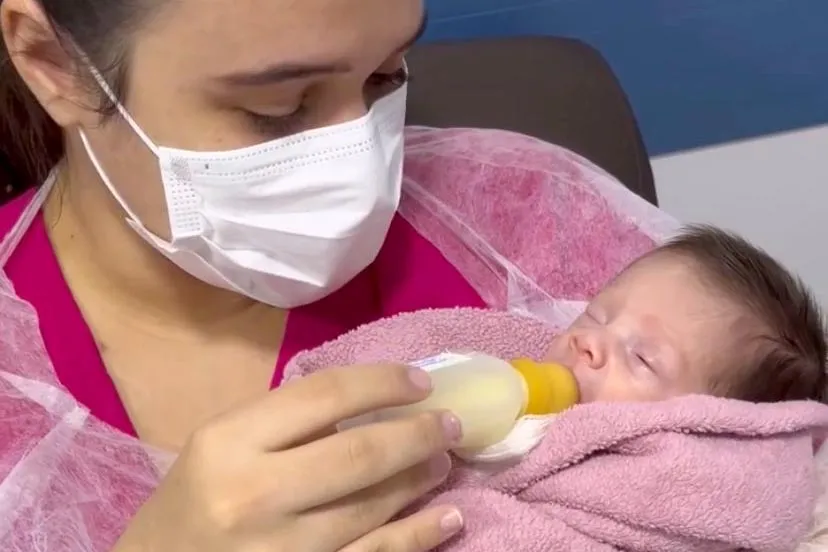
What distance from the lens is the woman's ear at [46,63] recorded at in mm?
864

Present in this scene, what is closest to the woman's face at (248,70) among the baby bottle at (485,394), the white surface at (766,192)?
the baby bottle at (485,394)

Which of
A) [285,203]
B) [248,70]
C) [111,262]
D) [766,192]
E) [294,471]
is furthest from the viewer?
[766,192]

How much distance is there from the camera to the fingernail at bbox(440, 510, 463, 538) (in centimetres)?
77

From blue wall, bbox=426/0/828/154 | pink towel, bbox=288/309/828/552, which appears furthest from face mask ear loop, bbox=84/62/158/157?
blue wall, bbox=426/0/828/154

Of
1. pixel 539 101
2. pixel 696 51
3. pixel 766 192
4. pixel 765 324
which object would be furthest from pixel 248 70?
pixel 766 192

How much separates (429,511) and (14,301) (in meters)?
0.42

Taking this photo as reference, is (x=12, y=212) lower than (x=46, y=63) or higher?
lower

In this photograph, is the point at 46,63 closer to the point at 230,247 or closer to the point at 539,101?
the point at 230,247

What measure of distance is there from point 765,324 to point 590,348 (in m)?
0.14

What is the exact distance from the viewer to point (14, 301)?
37.6 inches

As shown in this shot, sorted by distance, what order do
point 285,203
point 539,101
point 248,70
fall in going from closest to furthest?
point 248,70 → point 285,203 → point 539,101

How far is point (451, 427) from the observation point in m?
0.76

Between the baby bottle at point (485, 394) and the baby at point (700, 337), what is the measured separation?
0.20 ft

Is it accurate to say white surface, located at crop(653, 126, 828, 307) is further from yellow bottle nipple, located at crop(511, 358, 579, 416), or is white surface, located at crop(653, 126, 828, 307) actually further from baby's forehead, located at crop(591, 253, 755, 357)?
yellow bottle nipple, located at crop(511, 358, 579, 416)
